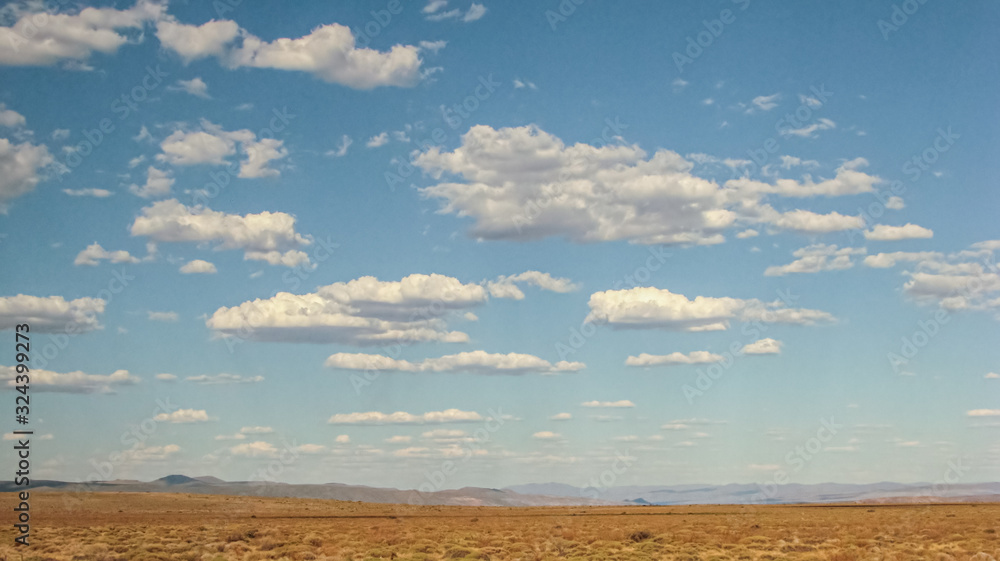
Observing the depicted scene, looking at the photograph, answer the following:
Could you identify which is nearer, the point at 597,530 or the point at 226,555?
the point at 226,555

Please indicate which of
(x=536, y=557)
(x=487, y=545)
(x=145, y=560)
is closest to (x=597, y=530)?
(x=487, y=545)

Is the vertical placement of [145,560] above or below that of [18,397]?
below

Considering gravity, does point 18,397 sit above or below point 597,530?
above

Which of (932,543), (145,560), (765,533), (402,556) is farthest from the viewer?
(765,533)

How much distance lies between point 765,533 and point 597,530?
12872 millimetres

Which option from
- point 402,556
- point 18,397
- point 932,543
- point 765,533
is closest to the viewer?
point 18,397

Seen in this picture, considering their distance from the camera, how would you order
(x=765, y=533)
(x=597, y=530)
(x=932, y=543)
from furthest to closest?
(x=597, y=530)
(x=765, y=533)
(x=932, y=543)

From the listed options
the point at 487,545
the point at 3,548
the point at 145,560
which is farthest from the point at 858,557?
the point at 3,548

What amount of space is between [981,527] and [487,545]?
3675 centimetres

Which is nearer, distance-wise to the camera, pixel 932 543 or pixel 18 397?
pixel 18 397

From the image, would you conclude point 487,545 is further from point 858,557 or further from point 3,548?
point 3,548

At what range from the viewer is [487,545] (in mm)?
50781

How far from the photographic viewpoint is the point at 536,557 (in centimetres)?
4453

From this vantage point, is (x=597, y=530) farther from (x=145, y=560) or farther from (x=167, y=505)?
(x=167, y=505)
